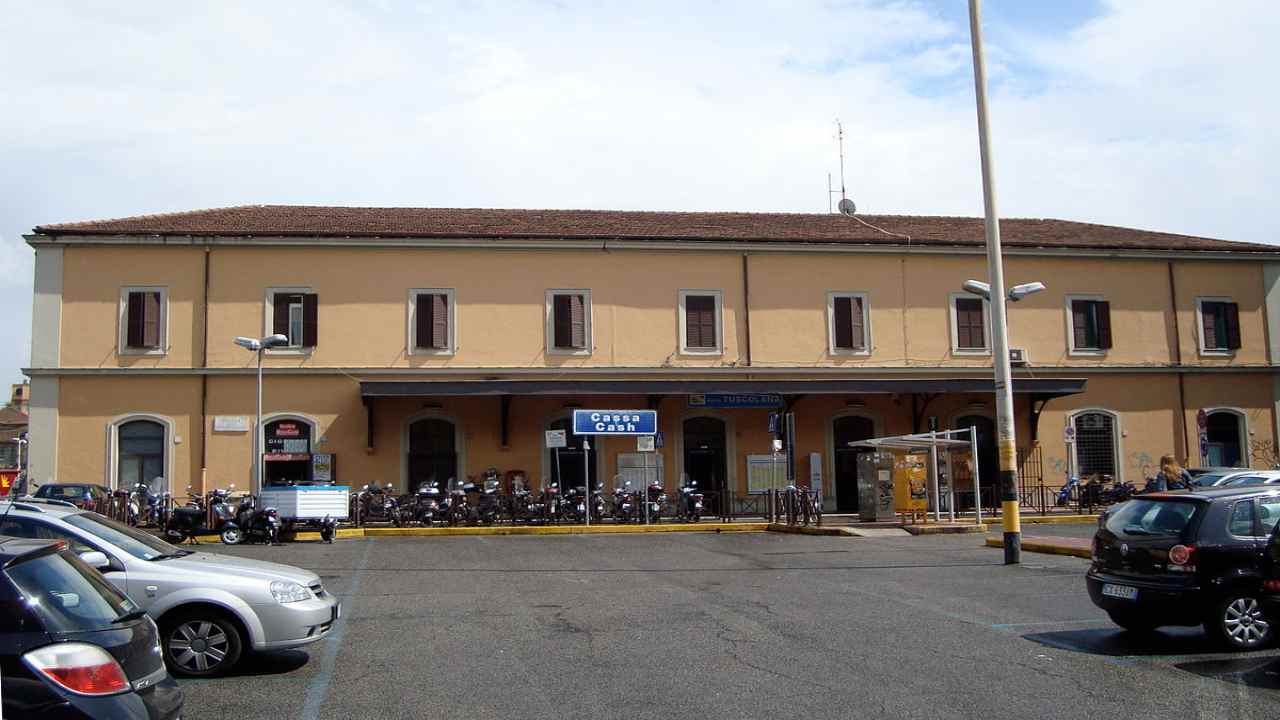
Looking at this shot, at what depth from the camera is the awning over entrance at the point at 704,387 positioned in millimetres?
28469

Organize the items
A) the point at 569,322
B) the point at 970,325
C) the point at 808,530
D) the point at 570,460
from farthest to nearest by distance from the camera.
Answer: the point at 970,325 < the point at 569,322 < the point at 570,460 < the point at 808,530

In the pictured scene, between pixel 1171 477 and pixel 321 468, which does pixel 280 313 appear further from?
pixel 1171 477

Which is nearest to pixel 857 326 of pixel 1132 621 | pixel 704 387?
pixel 704 387

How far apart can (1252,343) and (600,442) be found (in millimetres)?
20563

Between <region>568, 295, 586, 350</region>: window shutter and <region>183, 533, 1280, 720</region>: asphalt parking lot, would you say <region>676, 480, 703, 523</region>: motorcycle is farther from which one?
<region>183, 533, 1280, 720</region>: asphalt parking lot

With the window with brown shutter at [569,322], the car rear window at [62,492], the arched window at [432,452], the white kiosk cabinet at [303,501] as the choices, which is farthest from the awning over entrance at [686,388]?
the car rear window at [62,492]

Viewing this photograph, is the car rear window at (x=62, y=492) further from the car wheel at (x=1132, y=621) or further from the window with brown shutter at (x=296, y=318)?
the car wheel at (x=1132, y=621)

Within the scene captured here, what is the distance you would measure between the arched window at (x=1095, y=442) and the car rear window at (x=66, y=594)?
3092 cm

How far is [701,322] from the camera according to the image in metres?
31.7

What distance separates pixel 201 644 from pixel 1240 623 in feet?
29.4

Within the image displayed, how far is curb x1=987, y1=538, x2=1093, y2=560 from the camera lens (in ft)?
63.5

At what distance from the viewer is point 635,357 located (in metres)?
31.2

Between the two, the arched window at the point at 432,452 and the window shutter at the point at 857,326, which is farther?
the window shutter at the point at 857,326

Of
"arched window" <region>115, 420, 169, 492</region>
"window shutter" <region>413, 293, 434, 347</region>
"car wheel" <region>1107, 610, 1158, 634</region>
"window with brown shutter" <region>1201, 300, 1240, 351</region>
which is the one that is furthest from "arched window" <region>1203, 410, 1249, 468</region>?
"arched window" <region>115, 420, 169, 492</region>
